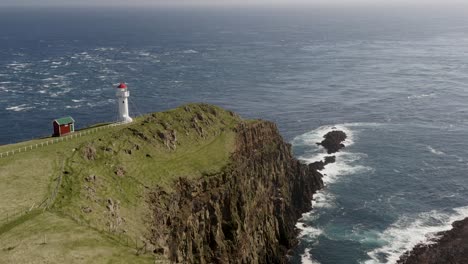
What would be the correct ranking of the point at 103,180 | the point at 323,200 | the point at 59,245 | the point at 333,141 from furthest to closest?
the point at 333,141 → the point at 323,200 → the point at 103,180 → the point at 59,245

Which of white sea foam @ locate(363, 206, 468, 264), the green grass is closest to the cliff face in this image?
the green grass

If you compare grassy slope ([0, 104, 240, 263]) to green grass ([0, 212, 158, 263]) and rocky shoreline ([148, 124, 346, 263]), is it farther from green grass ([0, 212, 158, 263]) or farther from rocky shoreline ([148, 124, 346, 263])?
rocky shoreline ([148, 124, 346, 263])

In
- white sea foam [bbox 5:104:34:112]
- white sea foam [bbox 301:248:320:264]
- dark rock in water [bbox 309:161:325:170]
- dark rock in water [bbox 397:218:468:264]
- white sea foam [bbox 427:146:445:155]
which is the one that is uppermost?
white sea foam [bbox 5:104:34:112]

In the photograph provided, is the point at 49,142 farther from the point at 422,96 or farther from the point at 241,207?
the point at 422,96

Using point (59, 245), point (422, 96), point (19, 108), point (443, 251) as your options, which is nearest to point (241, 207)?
point (59, 245)

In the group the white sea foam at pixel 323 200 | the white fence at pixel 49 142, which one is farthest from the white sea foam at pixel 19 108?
the white sea foam at pixel 323 200
